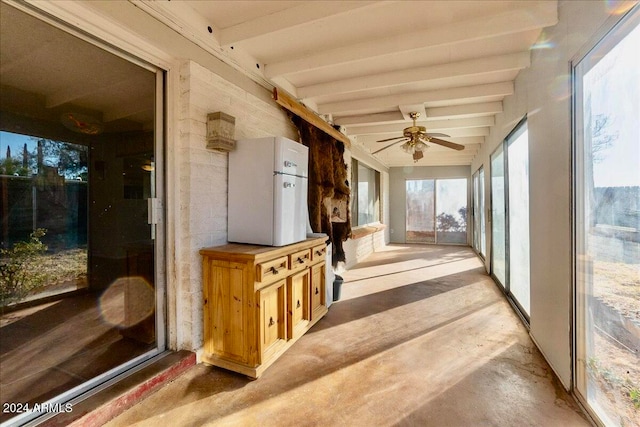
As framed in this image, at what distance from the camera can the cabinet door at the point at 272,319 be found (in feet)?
6.59

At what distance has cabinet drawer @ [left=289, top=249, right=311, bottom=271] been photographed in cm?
236

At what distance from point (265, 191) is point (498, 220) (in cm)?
394

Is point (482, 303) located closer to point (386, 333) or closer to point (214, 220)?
point (386, 333)

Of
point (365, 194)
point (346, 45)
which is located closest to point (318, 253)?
point (346, 45)

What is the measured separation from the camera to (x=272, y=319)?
84.7 inches

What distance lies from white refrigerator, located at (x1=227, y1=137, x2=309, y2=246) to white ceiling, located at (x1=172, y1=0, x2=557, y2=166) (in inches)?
33.2

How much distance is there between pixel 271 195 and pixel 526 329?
2.76m

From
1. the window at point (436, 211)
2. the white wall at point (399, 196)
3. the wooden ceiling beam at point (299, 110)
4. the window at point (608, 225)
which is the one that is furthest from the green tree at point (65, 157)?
the window at point (436, 211)

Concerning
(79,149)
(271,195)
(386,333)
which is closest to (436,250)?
(386,333)

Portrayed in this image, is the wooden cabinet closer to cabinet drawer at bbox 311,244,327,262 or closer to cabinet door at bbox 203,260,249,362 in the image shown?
cabinet door at bbox 203,260,249,362

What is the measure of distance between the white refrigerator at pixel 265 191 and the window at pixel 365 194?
138 inches

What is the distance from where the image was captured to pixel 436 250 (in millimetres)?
7262

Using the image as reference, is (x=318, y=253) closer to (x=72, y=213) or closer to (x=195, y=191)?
(x=195, y=191)

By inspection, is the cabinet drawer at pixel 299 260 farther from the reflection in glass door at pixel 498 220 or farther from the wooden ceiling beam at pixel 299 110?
the reflection in glass door at pixel 498 220
